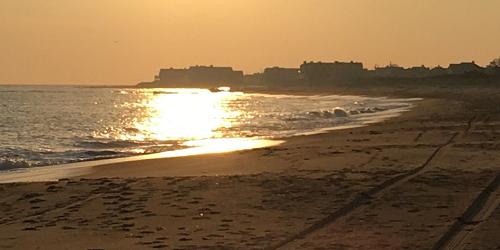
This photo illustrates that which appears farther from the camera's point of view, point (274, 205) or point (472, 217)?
point (274, 205)

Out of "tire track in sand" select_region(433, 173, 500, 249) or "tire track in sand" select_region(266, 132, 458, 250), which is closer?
"tire track in sand" select_region(433, 173, 500, 249)

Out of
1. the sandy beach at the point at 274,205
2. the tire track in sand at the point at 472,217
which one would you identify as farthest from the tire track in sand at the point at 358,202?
the tire track in sand at the point at 472,217

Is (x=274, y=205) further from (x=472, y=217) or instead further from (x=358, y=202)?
(x=472, y=217)

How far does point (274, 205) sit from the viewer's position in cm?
1087

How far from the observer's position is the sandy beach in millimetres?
8594

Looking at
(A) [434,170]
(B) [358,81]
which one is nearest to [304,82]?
(B) [358,81]

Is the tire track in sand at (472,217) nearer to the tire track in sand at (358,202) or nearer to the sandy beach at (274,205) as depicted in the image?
the sandy beach at (274,205)

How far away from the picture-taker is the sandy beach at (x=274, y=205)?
28.2 feet

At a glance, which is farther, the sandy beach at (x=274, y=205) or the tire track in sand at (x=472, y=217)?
the sandy beach at (x=274, y=205)

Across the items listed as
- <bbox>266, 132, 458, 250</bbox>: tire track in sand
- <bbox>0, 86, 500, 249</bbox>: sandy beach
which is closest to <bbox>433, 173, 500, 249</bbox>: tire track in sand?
<bbox>0, 86, 500, 249</bbox>: sandy beach

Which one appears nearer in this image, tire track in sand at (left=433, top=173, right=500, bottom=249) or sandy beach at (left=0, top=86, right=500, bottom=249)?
tire track in sand at (left=433, top=173, right=500, bottom=249)

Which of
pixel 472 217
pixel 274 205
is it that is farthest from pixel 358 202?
pixel 472 217

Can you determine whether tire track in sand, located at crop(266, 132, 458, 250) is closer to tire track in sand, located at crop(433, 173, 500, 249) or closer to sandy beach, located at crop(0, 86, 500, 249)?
sandy beach, located at crop(0, 86, 500, 249)

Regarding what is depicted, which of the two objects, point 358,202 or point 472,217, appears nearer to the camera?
point 472,217
